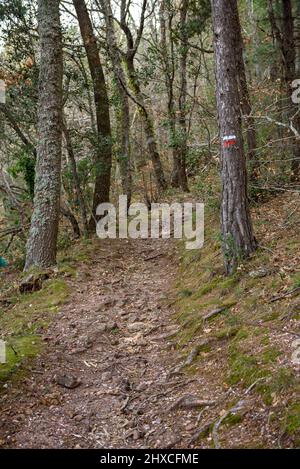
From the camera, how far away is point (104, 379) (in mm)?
5629

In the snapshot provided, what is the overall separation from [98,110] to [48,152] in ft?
11.9

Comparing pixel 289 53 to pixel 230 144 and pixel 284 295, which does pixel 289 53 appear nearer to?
pixel 230 144

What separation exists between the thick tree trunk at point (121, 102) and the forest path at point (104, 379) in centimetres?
614

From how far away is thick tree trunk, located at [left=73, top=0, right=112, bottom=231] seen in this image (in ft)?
41.7

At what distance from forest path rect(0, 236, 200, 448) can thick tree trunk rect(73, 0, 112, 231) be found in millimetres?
4652

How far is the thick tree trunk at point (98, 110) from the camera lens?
41.7 feet

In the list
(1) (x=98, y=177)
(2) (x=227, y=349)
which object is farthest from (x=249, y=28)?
(2) (x=227, y=349)

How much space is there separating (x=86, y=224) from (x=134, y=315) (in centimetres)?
579

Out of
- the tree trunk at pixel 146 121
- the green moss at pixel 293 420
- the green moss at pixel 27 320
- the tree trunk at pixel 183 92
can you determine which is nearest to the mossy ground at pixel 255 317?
the green moss at pixel 293 420

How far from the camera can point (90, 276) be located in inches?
384

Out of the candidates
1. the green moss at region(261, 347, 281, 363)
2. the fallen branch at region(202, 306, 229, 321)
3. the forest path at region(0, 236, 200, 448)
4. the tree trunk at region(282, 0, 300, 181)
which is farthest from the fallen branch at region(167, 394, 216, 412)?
the tree trunk at region(282, 0, 300, 181)

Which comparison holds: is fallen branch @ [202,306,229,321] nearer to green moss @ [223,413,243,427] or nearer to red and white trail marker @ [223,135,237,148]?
green moss @ [223,413,243,427]
